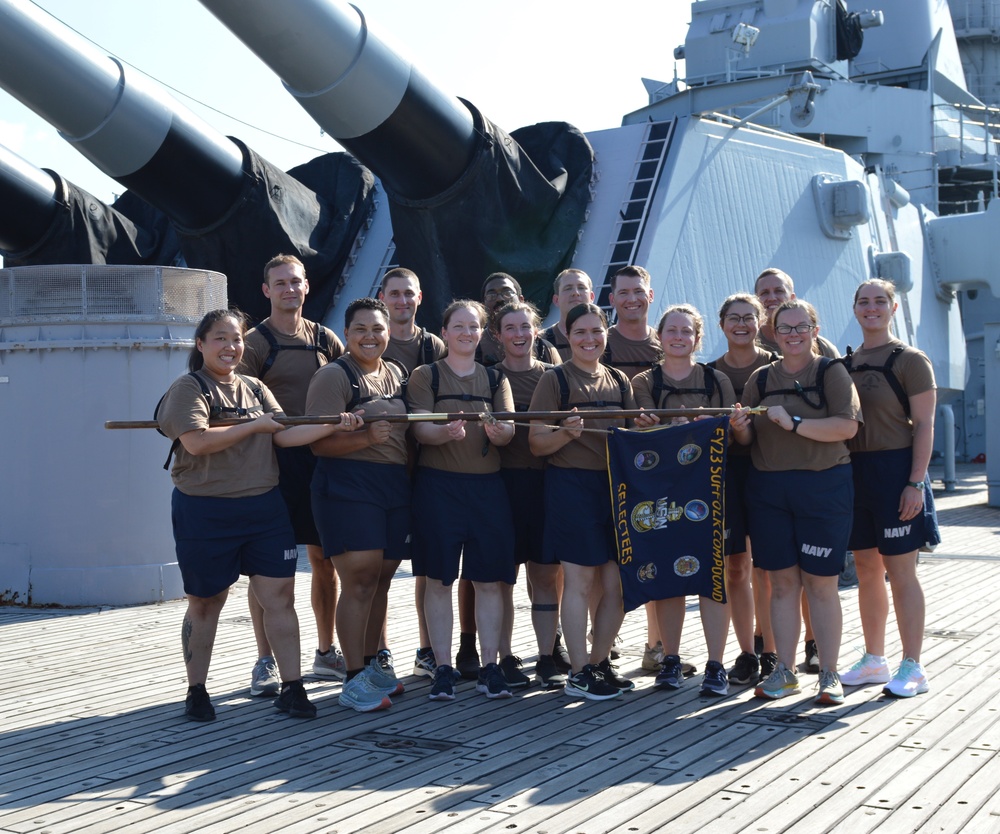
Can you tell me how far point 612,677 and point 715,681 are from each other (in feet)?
1.32

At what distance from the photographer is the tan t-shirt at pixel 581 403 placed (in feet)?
15.7

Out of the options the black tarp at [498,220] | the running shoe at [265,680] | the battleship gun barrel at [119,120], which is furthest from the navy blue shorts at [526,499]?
the battleship gun barrel at [119,120]

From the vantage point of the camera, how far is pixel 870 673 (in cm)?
486

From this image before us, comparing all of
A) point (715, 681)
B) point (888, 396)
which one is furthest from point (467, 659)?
point (888, 396)

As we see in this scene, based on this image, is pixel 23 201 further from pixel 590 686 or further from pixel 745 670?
pixel 745 670

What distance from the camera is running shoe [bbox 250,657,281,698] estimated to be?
493 cm

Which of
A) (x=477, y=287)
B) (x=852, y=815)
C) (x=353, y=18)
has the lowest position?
(x=852, y=815)

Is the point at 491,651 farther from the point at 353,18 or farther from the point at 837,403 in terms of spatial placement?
the point at 353,18

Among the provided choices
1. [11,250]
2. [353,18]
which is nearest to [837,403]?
[353,18]

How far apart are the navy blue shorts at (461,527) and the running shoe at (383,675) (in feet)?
1.35

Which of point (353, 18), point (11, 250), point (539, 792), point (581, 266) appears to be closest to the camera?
point (539, 792)

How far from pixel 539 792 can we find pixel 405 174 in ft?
19.0

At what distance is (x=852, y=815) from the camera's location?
328 centimetres

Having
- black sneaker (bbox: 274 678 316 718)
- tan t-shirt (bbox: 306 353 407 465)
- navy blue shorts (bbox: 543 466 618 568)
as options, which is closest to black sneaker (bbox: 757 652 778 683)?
navy blue shorts (bbox: 543 466 618 568)
